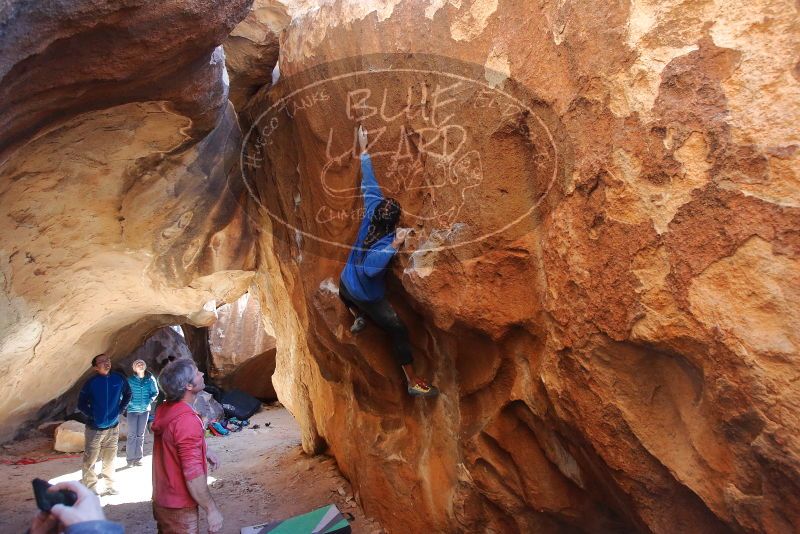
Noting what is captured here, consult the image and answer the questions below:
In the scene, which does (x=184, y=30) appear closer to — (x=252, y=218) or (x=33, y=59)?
(x=33, y=59)

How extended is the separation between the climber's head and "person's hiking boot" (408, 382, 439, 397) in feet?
2.63

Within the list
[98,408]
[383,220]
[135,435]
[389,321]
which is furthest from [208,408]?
[383,220]

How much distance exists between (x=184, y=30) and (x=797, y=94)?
87.7 inches

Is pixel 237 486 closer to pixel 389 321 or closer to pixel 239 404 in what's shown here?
pixel 389 321

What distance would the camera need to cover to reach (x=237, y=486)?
4.94 metres

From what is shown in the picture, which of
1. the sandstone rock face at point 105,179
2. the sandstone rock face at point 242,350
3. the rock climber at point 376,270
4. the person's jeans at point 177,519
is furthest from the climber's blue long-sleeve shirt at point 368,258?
the sandstone rock face at point 242,350

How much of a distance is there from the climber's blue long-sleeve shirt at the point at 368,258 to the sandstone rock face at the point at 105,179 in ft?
3.33

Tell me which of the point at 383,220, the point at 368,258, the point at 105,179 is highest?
the point at 105,179

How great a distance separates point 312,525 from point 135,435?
2.83 meters

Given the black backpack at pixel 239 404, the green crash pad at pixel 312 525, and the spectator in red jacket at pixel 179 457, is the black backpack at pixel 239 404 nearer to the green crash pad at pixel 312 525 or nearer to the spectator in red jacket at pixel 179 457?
the green crash pad at pixel 312 525

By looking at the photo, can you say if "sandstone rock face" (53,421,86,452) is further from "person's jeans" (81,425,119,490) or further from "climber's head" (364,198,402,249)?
"climber's head" (364,198,402,249)

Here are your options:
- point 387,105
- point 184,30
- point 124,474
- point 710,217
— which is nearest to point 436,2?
point 387,105

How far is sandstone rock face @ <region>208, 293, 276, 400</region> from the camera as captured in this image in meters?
10.2

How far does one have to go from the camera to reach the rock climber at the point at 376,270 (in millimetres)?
3051
